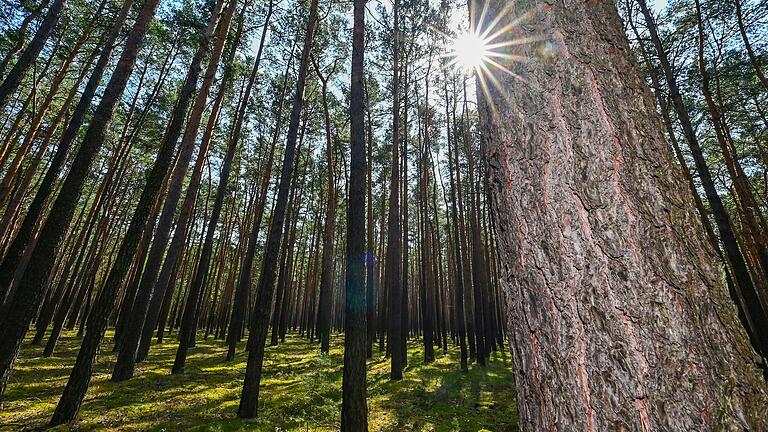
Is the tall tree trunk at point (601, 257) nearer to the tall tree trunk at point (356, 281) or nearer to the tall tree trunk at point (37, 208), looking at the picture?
the tall tree trunk at point (356, 281)

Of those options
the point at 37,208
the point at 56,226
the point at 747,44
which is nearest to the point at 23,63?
the point at 37,208

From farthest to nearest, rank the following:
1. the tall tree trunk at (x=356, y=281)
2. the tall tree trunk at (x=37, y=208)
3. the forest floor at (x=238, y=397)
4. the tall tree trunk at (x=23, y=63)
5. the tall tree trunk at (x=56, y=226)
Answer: the tall tree trunk at (x=23, y=63), the forest floor at (x=238, y=397), the tall tree trunk at (x=37, y=208), the tall tree trunk at (x=356, y=281), the tall tree trunk at (x=56, y=226)

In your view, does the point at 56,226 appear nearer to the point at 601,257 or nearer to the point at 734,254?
the point at 601,257

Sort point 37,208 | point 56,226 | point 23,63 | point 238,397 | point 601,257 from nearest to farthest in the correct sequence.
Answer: point 601,257, point 56,226, point 37,208, point 23,63, point 238,397

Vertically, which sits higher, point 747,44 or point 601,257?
point 747,44

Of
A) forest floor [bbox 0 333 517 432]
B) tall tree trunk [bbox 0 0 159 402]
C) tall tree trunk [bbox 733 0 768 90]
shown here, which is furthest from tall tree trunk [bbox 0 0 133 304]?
tall tree trunk [bbox 733 0 768 90]

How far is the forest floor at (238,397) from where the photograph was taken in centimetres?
581

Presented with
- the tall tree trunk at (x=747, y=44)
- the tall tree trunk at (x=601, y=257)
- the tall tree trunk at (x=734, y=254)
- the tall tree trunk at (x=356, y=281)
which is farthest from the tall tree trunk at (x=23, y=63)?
the tall tree trunk at (x=747, y=44)

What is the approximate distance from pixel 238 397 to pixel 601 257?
29.9ft

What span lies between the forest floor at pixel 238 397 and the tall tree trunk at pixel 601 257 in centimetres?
548

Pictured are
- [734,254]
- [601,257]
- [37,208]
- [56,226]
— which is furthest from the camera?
[734,254]

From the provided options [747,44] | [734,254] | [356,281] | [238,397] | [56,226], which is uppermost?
[747,44]

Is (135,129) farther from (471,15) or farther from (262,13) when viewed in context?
(471,15)

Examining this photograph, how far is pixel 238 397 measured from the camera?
25.3 feet
